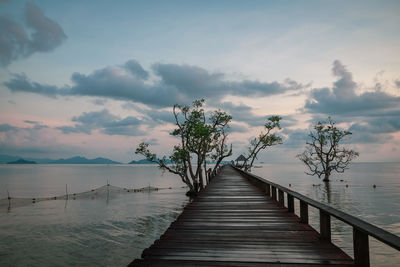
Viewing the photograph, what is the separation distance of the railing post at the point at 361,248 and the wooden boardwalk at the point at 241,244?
0.23m

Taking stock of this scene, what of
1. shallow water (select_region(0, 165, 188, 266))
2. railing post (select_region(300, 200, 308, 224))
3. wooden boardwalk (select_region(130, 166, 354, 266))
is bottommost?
shallow water (select_region(0, 165, 188, 266))

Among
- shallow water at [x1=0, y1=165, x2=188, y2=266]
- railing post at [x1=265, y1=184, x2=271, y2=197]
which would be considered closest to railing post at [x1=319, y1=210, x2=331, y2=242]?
railing post at [x1=265, y1=184, x2=271, y2=197]

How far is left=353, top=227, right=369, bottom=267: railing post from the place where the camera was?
3.88m

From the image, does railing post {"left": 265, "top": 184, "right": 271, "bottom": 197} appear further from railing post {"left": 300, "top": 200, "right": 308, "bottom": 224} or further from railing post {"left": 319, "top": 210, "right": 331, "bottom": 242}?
railing post {"left": 319, "top": 210, "right": 331, "bottom": 242}

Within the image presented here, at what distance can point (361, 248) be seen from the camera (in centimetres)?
392

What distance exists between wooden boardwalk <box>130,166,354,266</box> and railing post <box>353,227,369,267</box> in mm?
228

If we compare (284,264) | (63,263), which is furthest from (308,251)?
(63,263)

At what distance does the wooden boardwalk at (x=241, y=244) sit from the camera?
4344 mm

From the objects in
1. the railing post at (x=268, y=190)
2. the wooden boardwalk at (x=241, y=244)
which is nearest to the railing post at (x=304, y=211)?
the wooden boardwalk at (x=241, y=244)

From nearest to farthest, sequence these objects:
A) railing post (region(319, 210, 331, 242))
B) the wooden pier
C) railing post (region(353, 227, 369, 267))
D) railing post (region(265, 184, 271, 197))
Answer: railing post (region(353, 227, 369, 267))
the wooden pier
railing post (region(319, 210, 331, 242))
railing post (region(265, 184, 271, 197))

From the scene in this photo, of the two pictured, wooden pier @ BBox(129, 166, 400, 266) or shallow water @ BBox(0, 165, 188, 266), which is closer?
wooden pier @ BBox(129, 166, 400, 266)

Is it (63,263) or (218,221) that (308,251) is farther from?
(63,263)

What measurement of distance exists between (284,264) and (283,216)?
4.01m

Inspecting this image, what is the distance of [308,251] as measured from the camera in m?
4.82
